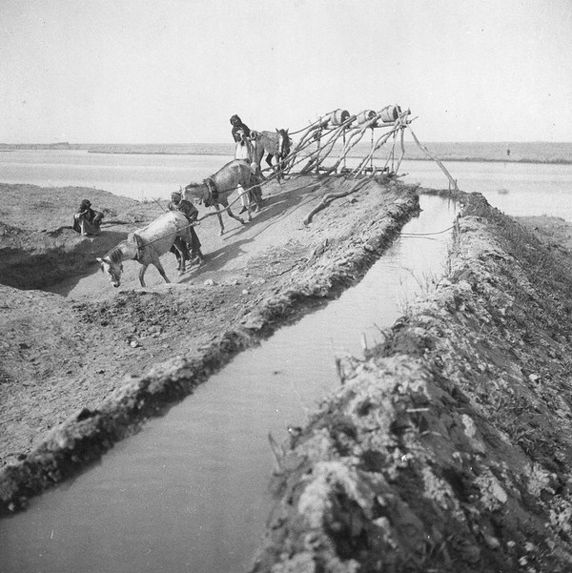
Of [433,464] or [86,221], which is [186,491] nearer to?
[433,464]

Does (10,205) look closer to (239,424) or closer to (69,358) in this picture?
(69,358)

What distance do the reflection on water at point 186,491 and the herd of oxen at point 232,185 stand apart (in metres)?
6.81

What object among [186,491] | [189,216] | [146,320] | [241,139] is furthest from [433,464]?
[241,139]

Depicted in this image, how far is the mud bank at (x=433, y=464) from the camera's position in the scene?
8.05 feet

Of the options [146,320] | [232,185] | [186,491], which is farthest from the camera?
[232,185]

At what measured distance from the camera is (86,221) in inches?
597

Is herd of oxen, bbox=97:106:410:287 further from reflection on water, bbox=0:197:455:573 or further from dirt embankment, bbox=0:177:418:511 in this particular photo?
reflection on water, bbox=0:197:455:573

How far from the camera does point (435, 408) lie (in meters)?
3.63

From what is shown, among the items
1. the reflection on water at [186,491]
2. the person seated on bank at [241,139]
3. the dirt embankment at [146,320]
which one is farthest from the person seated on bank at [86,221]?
the reflection on water at [186,491]

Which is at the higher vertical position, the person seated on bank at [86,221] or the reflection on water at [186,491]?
the person seated on bank at [86,221]

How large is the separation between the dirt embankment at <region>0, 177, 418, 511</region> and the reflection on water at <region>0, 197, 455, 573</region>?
10.6 inches

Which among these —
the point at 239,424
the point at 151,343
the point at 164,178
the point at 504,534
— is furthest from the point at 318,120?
the point at 164,178

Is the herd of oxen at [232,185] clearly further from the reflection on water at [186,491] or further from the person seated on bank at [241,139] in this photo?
the reflection on water at [186,491]

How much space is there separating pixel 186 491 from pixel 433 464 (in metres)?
1.76
